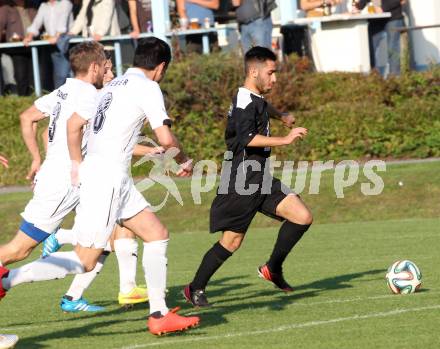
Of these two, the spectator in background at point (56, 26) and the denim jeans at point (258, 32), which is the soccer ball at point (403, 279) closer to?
the denim jeans at point (258, 32)

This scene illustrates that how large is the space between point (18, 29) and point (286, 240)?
1389 centimetres

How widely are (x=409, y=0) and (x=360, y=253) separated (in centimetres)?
1297

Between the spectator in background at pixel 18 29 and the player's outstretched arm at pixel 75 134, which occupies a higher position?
the spectator in background at pixel 18 29

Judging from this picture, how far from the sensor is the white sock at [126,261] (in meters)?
10.9

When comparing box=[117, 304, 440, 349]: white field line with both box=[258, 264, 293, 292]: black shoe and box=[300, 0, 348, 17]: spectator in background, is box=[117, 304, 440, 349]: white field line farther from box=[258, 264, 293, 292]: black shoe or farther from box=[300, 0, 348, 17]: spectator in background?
box=[300, 0, 348, 17]: spectator in background

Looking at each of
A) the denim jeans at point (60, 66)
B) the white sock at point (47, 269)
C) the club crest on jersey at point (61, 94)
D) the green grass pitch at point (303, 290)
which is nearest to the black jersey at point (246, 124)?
the green grass pitch at point (303, 290)

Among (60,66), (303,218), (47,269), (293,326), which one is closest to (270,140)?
(303,218)

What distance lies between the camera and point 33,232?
404 inches

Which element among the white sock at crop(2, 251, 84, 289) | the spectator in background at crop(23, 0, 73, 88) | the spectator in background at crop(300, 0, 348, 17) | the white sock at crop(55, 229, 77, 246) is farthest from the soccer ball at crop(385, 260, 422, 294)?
the spectator in background at crop(300, 0, 348, 17)

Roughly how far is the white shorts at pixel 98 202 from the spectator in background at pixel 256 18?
42.0ft

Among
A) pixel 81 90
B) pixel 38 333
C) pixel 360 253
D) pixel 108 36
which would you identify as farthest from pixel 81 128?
pixel 108 36

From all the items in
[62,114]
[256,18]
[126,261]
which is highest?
[256,18]

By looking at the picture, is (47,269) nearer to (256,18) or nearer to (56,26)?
(256,18)

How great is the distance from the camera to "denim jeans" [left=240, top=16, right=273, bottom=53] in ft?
71.7
